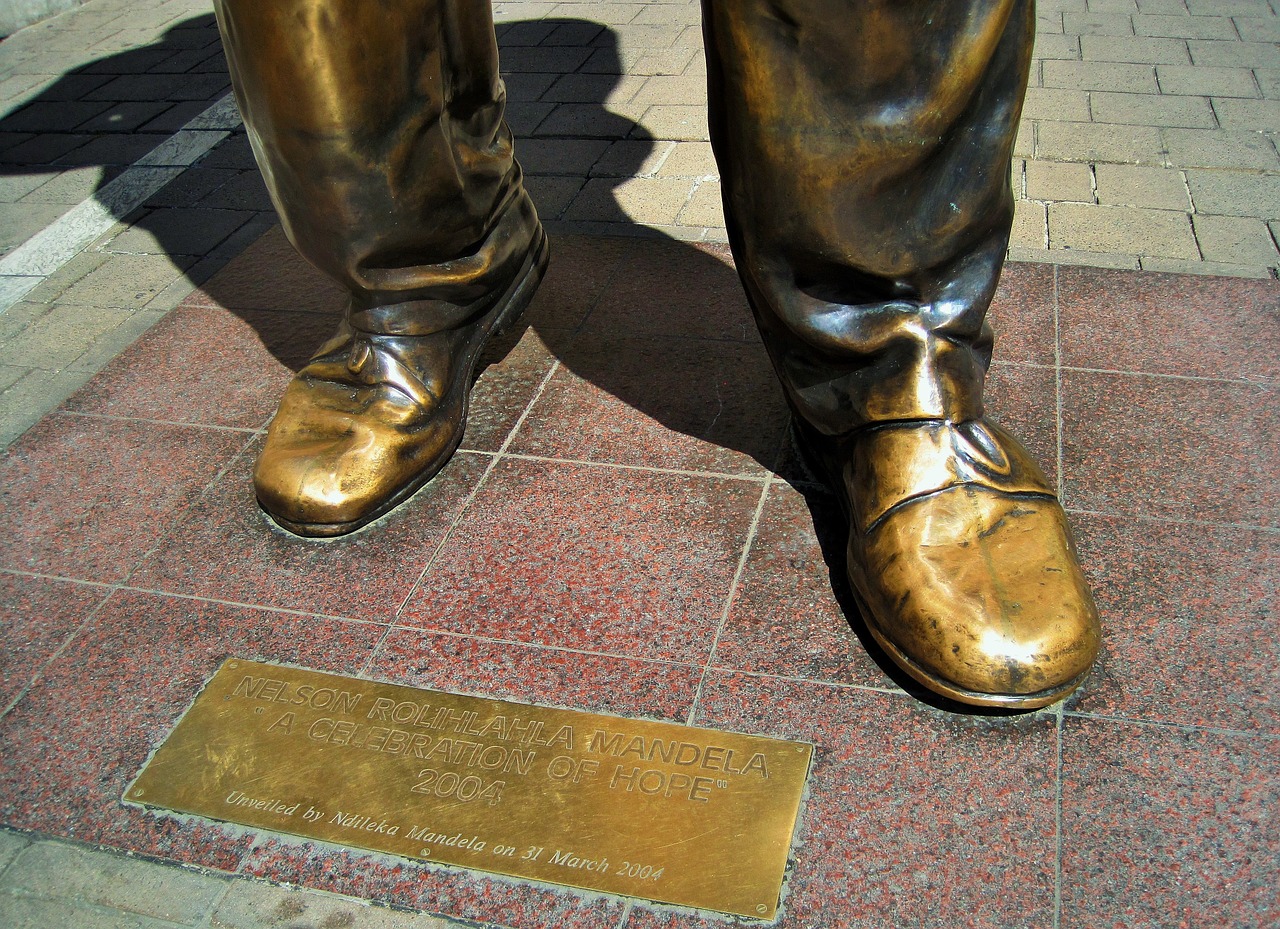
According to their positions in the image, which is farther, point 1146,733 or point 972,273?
point 972,273

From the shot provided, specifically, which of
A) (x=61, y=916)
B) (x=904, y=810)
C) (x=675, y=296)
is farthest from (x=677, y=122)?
(x=61, y=916)

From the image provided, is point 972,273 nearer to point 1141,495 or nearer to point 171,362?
point 1141,495

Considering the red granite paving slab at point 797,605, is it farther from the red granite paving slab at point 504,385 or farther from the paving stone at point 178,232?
the paving stone at point 178,232

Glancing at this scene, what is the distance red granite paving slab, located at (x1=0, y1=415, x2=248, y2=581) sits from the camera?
2219 millimetres

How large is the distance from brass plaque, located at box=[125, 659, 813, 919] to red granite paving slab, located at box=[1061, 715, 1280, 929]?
0.39 m

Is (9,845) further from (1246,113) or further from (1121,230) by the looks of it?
(1246,113)

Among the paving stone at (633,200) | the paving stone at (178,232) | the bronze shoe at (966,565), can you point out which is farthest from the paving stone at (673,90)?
the bronze shoe at (966,565)

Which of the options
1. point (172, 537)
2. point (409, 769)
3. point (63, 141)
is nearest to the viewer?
point (409, 769)

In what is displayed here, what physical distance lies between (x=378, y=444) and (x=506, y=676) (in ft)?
1.91

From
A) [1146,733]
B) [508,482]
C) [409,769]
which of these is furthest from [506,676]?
[1146,733]

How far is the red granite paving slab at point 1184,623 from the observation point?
5.59ft

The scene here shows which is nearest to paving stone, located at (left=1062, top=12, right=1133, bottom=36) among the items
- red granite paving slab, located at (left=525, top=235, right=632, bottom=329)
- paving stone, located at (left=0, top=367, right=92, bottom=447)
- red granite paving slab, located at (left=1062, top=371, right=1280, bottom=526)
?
red granite paving slab, located at (left=525, top=235, right=632, bottom=329)

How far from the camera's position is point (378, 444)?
2.20 m

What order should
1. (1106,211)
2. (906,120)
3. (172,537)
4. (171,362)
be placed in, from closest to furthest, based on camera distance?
(906,120)
(172,537)
(171,362)
(1106,211)
